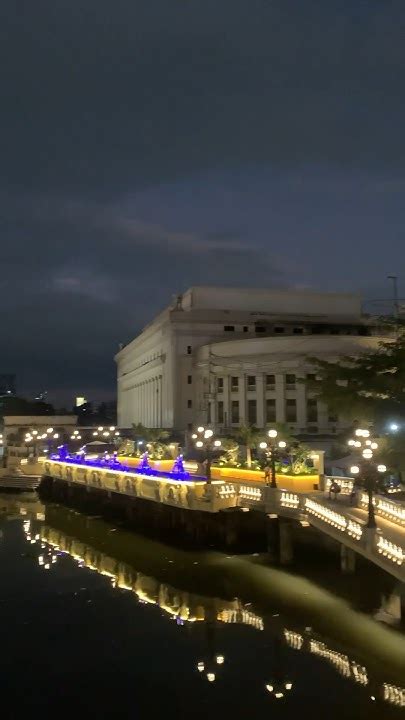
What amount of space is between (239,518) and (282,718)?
18.5 meters

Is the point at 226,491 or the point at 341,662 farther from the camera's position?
the point at 226,491

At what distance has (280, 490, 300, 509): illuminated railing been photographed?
3027 cm

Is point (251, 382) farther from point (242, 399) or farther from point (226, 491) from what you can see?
point (226, 491)

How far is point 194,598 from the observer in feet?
90.2

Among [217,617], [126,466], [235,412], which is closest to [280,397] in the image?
[235,412]

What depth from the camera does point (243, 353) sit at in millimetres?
84375

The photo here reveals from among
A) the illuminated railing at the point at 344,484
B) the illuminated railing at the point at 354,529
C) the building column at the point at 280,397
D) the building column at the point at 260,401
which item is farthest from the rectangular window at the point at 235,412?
the illuminated railing at the point at 354,529

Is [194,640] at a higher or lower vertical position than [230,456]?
lower

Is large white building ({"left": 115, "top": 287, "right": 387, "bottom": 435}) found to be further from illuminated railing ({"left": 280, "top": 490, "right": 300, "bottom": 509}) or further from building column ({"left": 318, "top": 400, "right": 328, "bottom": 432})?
illuminated railing ({"left": 280, "top": 490, "right": 300, "bottom": 509})

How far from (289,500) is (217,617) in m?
7.29

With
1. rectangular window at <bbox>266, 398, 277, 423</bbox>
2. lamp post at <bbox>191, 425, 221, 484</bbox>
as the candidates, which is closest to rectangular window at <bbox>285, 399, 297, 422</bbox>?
rectangular window at <bbox>266, 398, 277, 423</bbox>

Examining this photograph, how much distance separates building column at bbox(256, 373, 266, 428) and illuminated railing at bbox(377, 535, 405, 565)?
56.9 meters

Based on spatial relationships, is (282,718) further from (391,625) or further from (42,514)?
(42,514)

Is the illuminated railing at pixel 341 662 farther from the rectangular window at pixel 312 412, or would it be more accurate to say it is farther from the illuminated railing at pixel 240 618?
the rectangular window at pixel 312 412
